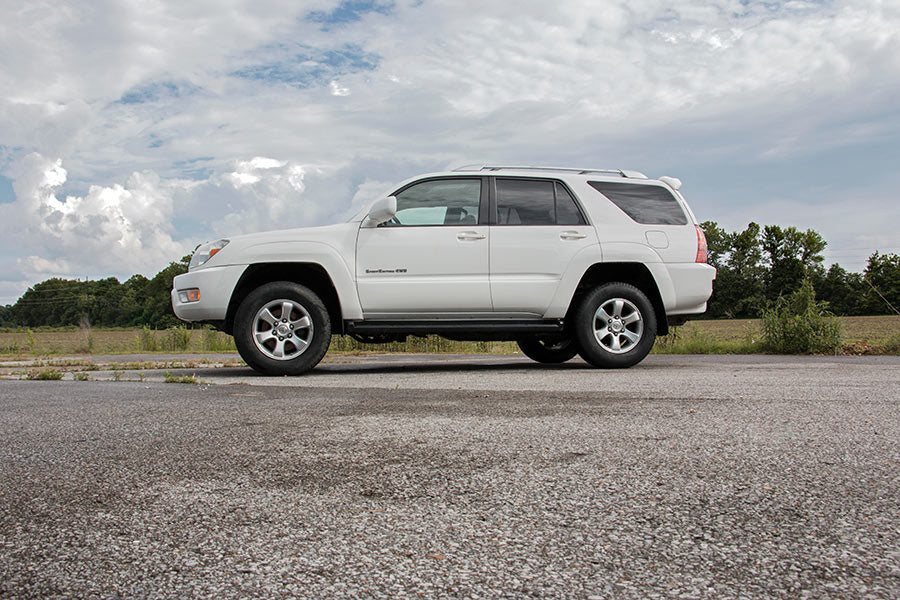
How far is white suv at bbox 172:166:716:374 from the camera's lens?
6988 mm

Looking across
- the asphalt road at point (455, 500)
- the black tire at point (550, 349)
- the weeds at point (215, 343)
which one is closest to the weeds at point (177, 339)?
the weeds at point (215, 343)

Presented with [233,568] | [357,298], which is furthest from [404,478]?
[357,298]

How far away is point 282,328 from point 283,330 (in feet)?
0.07

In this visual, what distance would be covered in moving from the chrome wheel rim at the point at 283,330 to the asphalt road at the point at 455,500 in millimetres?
2264

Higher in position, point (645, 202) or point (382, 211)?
point (645, 202)

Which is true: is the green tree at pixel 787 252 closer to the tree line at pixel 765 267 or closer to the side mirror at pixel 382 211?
the tree line at pixel 765 267

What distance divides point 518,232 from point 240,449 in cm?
449

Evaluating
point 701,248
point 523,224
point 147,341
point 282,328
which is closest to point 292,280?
point 282,328

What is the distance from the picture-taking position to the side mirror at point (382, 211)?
686cm

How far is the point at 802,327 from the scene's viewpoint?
417 inches

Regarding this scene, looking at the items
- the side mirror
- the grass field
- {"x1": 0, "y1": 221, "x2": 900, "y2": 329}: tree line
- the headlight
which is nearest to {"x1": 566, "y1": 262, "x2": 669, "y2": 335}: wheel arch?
the side mirror

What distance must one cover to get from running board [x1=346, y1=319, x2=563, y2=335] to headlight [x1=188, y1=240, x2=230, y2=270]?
149 centimetres

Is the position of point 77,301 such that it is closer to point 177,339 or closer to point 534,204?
point 177,339

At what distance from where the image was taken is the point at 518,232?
719cm
